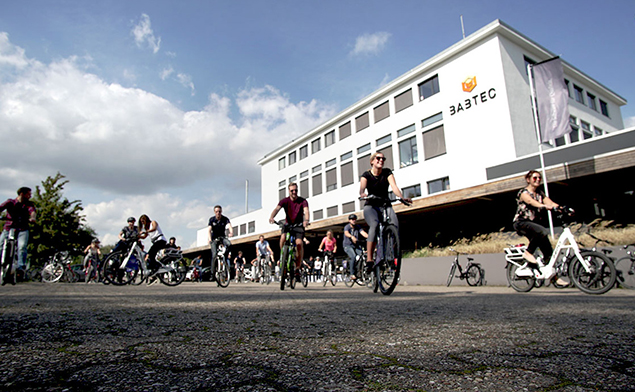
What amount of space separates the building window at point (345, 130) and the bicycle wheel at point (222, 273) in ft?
97.4

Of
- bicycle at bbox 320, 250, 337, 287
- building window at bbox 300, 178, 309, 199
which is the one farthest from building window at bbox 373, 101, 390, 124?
bicycle at bbox 320, 250, 337, 287

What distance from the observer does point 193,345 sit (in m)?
1.62

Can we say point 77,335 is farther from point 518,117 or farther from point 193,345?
point 518,117

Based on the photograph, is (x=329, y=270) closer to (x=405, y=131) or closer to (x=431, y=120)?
(x=431, y=120)

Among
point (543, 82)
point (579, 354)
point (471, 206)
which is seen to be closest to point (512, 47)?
point (543, 82)

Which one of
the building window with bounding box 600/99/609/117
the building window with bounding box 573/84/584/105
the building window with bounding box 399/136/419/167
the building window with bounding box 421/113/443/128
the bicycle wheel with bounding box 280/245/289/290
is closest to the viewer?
the bicycle wheel with bounding box 280/245/289/290

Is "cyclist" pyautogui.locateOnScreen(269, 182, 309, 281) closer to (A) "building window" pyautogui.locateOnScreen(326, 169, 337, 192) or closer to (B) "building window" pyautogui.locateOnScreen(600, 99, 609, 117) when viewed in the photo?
(A) "building window" pyautogui.locateOnScreen(326, 169, 337, 192)

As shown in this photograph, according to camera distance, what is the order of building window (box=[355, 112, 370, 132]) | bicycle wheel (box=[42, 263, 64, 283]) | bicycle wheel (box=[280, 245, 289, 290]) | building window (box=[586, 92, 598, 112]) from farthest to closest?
building window (box=[355, 112, 370, 132])
building window (box=[586, 92, 598, 112])
bicycle wheel (box=[42, 263, 64, 283])
bicycle wheel (box=[280, 245, 289, 290])

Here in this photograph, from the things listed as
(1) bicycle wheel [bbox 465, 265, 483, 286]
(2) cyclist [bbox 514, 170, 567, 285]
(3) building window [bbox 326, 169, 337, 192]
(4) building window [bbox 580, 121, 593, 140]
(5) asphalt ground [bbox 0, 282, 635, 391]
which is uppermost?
(4) building window [bbox 580, 121, 593, 140]

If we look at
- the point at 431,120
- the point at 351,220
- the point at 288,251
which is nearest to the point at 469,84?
the point at 431,120

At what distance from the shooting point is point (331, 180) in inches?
1571

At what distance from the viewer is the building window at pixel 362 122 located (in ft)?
120

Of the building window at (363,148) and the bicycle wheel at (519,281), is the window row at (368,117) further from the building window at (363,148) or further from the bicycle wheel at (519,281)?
the bicycle wheel at (519,281)

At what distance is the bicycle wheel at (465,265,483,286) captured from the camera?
12.1 m
